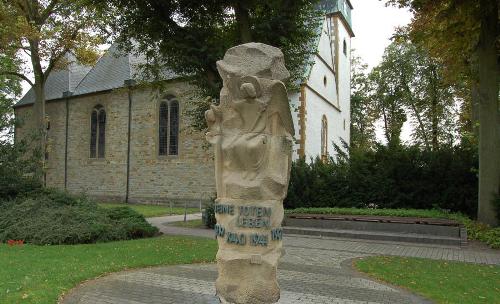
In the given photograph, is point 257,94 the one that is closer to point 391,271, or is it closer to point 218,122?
point 218,122

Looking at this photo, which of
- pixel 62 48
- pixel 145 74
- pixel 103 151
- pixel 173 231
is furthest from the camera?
pixel 103 151

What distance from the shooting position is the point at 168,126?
29422mm

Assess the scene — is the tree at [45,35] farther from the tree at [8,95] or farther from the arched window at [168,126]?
the arched window at [168,126]

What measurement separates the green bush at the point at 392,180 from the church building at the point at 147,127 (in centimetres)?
547

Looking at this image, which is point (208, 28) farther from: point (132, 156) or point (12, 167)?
point (132, 156)

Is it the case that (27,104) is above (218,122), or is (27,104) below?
above

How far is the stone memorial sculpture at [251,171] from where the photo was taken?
5742 mm

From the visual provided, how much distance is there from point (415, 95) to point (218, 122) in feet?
112

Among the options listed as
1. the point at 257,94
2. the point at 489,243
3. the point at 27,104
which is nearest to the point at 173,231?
the point at 489,243

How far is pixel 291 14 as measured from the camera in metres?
14.4

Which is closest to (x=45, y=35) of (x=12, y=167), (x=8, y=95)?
(x=12, y=167)

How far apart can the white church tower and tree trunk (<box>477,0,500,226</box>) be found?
813 cm

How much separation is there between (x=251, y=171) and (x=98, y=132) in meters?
29.7

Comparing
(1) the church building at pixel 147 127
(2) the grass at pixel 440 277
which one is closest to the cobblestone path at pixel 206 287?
(2) the grass at pixel 440 277
